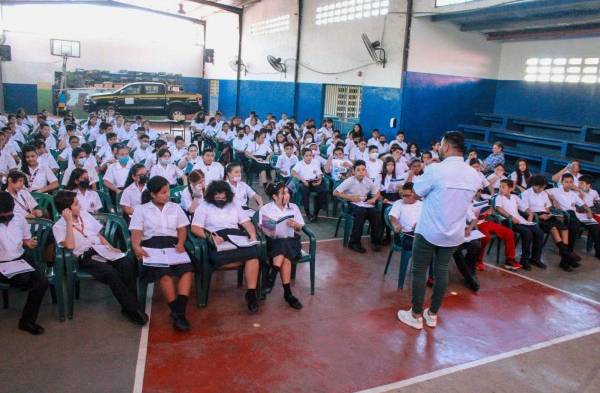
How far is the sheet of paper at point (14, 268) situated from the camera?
13.1 ft

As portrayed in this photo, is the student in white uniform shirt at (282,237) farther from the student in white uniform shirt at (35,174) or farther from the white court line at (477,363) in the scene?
the student in white uniform shirt at (35,174)

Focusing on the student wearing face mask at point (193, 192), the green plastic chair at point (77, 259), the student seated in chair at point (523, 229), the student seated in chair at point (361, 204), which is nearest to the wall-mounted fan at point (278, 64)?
the student seated in chair at point (361, 204)

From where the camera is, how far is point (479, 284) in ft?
18.4

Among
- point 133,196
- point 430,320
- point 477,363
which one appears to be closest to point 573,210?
point 430,320

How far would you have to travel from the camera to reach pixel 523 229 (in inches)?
250

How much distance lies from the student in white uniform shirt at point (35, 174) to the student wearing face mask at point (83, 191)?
1.15 meters

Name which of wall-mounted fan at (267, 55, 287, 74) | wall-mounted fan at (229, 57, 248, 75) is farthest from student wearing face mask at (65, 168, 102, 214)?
wall-mounted fan at (229, 57, 248, 75)

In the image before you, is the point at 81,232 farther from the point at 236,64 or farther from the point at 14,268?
the point at 236,64

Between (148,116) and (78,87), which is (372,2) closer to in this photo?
(148,116)

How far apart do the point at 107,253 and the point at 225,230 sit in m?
1.08

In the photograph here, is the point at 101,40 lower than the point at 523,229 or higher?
higher

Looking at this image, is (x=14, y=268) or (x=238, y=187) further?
(x=238, y=187)

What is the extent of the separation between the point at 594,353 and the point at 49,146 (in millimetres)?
9153

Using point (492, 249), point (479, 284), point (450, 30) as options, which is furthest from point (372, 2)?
point (479, 284)
